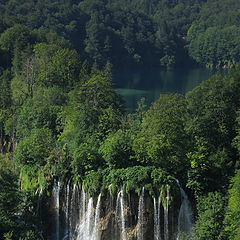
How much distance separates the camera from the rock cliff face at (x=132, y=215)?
2675cm

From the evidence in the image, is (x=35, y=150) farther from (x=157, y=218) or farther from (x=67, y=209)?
(x=157, y=218)

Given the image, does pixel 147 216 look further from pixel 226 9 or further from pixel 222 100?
pixel 226 9

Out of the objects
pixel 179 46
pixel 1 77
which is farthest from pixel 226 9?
pixel 1 77

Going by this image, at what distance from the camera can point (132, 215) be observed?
1071 inches

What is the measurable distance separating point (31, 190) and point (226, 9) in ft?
477

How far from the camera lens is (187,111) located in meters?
31.0

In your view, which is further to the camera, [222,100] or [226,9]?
[226,9]

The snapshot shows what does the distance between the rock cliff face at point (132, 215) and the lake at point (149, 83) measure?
30942 mm

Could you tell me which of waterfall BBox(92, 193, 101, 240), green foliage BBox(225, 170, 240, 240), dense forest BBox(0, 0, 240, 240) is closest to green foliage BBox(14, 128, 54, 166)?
dense forest BBox(0, 0, 240, 240)

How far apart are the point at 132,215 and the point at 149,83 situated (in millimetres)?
62544

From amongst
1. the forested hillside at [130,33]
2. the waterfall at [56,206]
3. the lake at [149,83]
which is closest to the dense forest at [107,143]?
the waterfall at [56,206]

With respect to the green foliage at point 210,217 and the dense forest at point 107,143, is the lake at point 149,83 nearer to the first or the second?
the dense forest at point 107,143

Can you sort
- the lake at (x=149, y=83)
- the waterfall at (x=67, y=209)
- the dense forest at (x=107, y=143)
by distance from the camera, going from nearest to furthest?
1. the dense forest at (x=107, y=143)
2. the waterfall at (x=67, y=209)
3. the lake at (x=149, y=83)

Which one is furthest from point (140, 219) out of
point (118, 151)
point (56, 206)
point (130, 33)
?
point (130, 33)
